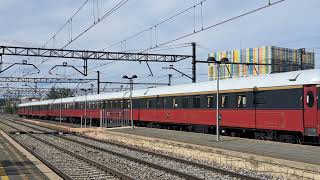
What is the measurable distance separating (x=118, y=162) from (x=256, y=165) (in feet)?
17.5

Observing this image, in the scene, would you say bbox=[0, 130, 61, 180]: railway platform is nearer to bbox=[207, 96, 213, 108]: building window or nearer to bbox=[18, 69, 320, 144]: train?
bbox=[18, 69, 320, 144]: train

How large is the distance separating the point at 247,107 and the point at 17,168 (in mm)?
11877

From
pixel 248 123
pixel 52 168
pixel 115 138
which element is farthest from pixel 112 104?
pixel 52 168

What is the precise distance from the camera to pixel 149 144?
2316cm

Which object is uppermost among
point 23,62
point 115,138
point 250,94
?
point 23,62

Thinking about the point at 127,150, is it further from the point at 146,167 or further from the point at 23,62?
the point at 23,62

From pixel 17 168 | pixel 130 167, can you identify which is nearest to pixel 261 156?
pixel 130 167

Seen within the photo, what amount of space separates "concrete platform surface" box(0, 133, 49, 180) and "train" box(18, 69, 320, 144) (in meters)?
10.5

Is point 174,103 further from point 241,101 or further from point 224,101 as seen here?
A: point 241,101

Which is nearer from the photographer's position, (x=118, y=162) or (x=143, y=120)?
(x=118, y=162)

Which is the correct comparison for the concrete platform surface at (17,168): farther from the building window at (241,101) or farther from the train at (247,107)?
the building window at (241,101)

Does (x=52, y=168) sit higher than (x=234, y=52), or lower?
lower

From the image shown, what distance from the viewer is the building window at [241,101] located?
22344mm

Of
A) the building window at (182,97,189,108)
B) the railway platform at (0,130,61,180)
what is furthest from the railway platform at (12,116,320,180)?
the building window at (182,97,189,108)
